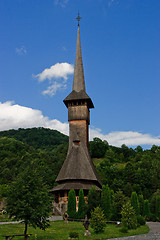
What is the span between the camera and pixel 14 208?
15.2m

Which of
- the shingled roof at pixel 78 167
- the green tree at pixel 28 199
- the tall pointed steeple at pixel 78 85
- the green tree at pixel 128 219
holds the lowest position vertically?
the green tree at pixel 128 219

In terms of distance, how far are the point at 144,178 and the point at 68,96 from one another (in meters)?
24.7

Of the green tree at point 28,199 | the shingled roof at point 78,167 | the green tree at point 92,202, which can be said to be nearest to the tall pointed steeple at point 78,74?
the shingled roof at point 78,167

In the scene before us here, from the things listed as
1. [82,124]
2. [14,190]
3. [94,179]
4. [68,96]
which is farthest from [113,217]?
[68,96]

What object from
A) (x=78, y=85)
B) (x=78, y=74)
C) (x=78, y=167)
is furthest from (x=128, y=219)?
(x=78, y=74)

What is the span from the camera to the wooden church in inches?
1572

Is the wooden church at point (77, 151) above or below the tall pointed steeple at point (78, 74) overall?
below

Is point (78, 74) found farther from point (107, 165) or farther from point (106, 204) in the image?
point (107, 165)

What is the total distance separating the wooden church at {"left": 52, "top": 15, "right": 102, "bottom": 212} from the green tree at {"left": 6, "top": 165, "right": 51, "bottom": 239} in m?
22.5

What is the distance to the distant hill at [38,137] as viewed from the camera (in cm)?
15588

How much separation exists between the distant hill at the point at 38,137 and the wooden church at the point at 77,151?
99878 mm

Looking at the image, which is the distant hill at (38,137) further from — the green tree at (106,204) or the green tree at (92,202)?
the green tree at (92,202)

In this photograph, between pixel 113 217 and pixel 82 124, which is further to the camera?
pixel 82 124

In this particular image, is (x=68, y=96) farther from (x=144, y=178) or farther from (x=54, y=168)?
(x=54, y=168)
